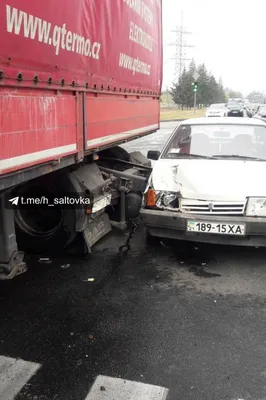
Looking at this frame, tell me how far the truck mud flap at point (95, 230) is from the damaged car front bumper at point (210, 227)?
699 mm

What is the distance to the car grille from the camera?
14.2ft

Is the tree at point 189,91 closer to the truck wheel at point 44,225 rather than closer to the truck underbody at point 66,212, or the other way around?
the truck underbody at point 66,212

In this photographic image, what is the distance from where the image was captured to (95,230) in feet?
16.2

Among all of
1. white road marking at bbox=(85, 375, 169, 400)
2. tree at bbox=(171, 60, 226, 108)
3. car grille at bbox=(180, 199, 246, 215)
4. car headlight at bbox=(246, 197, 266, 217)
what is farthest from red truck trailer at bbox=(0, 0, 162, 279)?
tree at bbox=(171, 60, 226, 108)

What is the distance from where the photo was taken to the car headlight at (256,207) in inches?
168

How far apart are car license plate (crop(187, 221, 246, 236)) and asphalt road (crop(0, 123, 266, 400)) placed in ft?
1.53

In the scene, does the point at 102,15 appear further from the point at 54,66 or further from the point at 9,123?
the point at 9,123

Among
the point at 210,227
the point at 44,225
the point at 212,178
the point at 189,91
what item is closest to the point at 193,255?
the point at 210,227

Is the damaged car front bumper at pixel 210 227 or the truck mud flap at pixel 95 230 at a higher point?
the damaged car front bumper at pixel 210 227

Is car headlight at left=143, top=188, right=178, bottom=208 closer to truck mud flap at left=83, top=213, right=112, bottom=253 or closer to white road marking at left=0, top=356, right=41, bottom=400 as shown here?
truck mud flap at left=83, top=213, right=112, bottom=253

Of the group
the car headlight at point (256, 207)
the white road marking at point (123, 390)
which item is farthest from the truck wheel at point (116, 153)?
the white road marking at point (123, 390)

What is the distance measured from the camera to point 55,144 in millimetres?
3174

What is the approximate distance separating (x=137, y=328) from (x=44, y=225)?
2100mm

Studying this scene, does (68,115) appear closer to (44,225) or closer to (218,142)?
(44,225)
